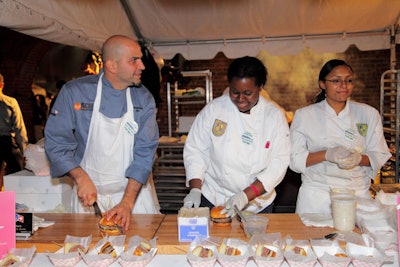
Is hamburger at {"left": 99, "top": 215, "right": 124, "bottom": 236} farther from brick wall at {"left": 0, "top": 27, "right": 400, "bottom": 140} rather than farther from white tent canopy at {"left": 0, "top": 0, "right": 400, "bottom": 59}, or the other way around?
brick wall at {"left": 0, "top": 27, "right": 400, "bottom": 140}

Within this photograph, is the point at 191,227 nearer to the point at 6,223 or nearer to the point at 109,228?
the point at 109,228

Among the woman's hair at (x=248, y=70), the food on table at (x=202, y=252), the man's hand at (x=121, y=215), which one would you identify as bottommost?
the food on table at (x=202, y=252)

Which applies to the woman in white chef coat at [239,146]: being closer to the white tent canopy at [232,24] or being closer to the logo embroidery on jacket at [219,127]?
the logo embroidery on jacket at [219,127]

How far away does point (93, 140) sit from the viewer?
2.41 m

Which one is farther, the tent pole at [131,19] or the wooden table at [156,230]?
the tent pole at [131,19]

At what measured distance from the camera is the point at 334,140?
2516 mm

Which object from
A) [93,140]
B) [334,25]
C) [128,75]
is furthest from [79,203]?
[334,25]

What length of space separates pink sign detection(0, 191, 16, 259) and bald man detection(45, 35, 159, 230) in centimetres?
54

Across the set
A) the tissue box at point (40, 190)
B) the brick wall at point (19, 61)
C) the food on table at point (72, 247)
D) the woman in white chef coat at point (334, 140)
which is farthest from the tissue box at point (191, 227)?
the brick wall at point (19, 61)

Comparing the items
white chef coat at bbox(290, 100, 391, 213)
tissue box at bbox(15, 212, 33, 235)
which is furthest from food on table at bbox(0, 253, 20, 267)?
white chef coat at bbox(290, 100, 391, 213)

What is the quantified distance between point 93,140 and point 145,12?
2.48m

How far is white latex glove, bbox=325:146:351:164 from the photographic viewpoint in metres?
2.32

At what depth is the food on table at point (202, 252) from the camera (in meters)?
1.58

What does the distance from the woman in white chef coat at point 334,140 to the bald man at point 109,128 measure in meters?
0.96
